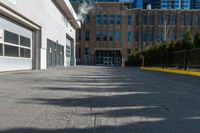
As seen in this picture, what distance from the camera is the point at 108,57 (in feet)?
281

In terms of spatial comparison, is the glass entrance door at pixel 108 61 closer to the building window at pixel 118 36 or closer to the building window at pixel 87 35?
the building window at pixel 118 36

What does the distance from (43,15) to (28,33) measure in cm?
439

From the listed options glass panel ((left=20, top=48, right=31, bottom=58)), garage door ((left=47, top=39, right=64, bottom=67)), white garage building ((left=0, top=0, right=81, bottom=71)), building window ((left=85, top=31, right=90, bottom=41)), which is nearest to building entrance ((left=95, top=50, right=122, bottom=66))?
building window ((left=85, top=31, right=90, bottom=41))

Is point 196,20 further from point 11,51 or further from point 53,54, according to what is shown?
point 11,51

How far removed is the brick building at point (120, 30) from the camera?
84438 millimetres

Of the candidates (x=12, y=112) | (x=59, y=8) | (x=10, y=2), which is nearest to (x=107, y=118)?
(x=12, y=112)

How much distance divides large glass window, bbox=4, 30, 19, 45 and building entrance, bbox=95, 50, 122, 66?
59001 millimetres

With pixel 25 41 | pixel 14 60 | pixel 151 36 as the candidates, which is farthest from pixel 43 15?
pixel 151 36

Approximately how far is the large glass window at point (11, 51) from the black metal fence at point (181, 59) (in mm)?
14430

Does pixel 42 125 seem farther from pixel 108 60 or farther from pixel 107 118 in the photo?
pixel 108 60

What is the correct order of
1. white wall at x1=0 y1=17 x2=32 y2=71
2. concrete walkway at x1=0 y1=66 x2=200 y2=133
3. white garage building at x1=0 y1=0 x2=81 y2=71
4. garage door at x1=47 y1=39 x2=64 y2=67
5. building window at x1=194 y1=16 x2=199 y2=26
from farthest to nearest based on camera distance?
building window at x1=194 y1=16 x2=199 y2=26 < garage door at x1=47 y1=39 x2=64 y2=67 < white garage building at x1=0 y1=0 x2=81 y2=71 < white wall at x1=0 y1=17 x2=32 y2=71 < concrete walkway at x1=0 y1=66 x2=200 y2=133

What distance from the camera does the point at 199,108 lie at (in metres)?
7.76

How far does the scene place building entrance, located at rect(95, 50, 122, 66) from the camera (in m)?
84.9

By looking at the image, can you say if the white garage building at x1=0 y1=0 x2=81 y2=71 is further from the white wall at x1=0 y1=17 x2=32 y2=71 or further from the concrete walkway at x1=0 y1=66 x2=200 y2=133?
the concrete walkway at x1=0 y1=66 x2=200 y2=133
